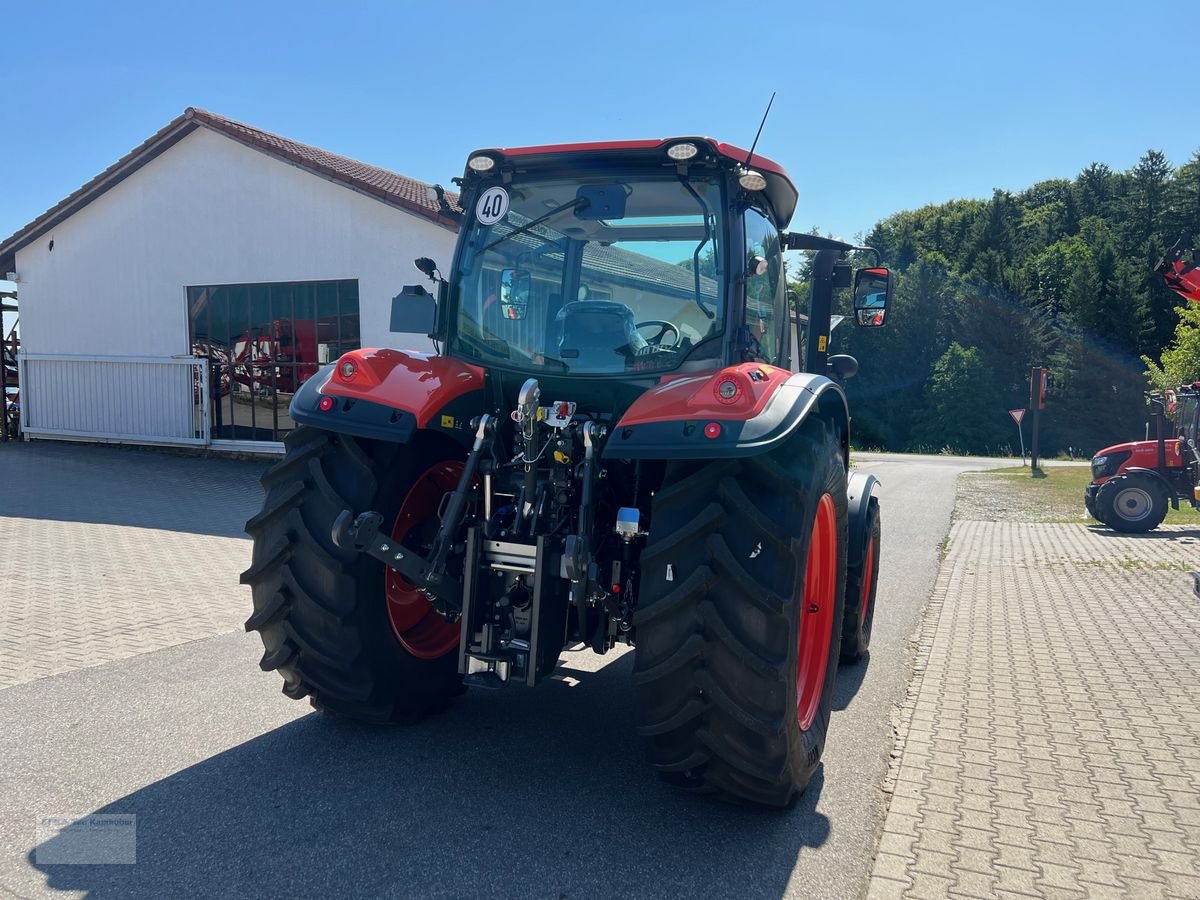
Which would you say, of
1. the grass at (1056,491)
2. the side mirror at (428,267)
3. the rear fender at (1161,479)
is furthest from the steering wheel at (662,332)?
the grass at (1056,491)

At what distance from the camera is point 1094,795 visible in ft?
12.6

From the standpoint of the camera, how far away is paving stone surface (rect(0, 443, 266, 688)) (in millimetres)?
5762

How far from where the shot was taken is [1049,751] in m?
4.35

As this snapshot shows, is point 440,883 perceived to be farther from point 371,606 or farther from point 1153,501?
point 1153,501

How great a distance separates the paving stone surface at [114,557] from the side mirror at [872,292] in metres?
4.34

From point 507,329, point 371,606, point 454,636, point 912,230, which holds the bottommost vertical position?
point 454,636

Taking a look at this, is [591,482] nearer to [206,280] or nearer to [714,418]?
[714,418]

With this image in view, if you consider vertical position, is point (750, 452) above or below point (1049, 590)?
above

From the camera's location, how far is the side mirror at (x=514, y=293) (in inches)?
166

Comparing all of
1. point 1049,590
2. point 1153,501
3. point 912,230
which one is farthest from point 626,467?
point 912,230

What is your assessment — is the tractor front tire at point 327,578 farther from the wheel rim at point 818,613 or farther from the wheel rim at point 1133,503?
the wheel rim at point 1133,503

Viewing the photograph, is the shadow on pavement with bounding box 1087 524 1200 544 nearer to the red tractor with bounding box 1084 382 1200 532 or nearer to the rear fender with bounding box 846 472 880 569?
the red tractor with bounding box 1084 382 1200 532

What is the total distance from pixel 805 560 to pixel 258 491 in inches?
424

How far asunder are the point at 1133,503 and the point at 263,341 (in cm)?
1312
